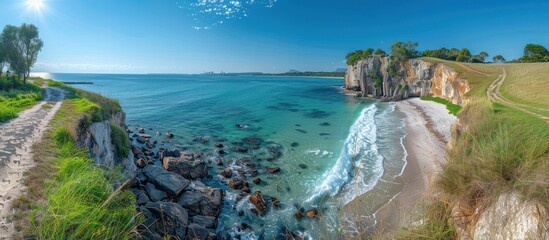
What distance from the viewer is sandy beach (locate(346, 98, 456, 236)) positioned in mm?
5344

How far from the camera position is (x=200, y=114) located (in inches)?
1426

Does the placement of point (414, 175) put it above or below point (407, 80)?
below

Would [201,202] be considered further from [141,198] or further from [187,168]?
[187,168]

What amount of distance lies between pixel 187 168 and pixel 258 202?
5.73 metres

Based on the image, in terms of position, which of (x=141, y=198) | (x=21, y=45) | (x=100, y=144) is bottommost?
(x=141, y=198)

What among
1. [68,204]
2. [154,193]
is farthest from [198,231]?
[68,204]

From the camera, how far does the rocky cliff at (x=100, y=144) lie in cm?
1045

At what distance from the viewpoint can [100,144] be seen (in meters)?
11.6

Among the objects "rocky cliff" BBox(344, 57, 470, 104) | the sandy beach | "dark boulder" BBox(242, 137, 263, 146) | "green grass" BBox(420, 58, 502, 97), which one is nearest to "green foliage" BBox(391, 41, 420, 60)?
"rocky cliff" BBox(344, 57, 470, 104)

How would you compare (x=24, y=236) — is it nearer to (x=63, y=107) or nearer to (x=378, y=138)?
(x=63, y=107)

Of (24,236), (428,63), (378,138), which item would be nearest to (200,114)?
(378,138)

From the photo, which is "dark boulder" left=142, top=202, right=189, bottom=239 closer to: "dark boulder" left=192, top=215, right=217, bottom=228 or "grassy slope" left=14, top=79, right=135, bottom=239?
"dark boulder" left=192, top=215, right=217, bottom=228

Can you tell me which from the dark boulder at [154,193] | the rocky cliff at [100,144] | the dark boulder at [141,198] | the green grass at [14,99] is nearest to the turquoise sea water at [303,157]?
the dark boulder at [154,193]

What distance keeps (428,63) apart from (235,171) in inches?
2088
